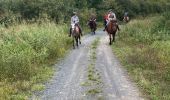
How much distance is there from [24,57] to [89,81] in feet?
9.32

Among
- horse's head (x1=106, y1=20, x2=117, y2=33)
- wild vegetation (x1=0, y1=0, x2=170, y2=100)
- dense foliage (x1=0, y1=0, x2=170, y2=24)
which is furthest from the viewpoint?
dense foliage (x1=0, y1=0, x2=170, y2=24)

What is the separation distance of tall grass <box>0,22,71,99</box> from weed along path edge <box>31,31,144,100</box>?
610 mm

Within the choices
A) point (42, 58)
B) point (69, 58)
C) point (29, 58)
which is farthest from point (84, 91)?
point (69, 58)

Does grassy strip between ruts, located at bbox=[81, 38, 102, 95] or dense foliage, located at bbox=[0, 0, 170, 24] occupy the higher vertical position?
grassy strip between ruts, located at bbox=[81, 38, 102, 95]

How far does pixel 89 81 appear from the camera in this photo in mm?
14375

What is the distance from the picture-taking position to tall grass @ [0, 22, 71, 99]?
1336 cm

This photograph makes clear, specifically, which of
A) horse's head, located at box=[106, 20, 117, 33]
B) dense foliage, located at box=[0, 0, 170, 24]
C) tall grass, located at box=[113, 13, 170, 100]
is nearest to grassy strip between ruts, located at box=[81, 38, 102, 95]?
tall grass, located at box=[113, 13, 170, 100]

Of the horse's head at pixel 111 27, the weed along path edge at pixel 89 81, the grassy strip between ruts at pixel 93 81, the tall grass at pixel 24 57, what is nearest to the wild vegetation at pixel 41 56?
the tall grass at pixel 24 57

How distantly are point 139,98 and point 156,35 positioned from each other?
15714 millimetres

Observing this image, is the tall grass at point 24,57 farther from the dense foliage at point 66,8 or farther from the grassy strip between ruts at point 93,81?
the dense foliage at point 66,8

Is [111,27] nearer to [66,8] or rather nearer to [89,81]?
[89,81]

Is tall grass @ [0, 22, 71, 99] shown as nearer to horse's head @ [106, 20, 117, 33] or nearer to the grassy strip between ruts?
the grassy strip between ruts

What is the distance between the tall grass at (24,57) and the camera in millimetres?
13360

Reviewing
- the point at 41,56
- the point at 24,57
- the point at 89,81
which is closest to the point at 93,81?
the point at 89,81
